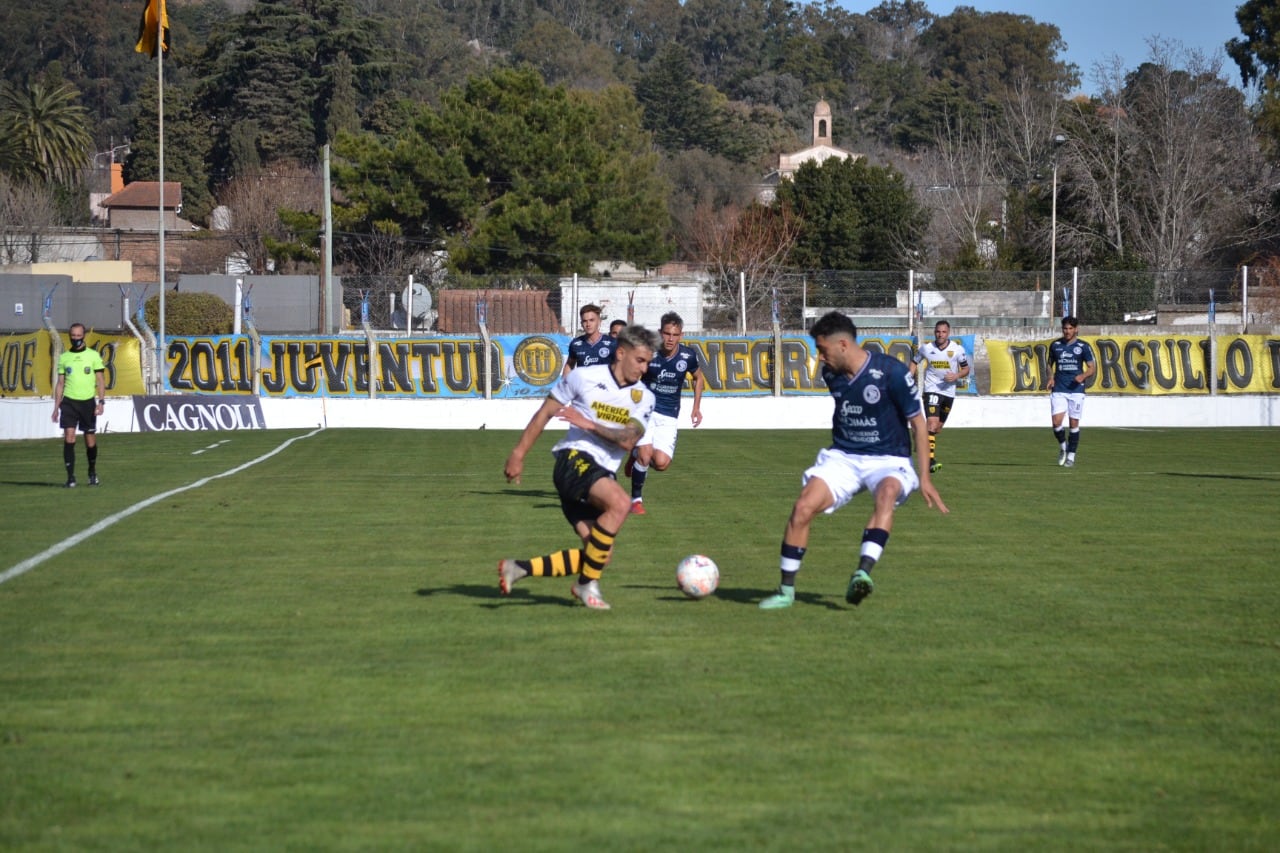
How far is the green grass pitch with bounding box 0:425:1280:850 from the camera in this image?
5180mm

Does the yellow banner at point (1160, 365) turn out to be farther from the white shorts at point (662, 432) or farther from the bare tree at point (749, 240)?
the white shorts at point (662, 432)

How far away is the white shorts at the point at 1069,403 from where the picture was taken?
2258cm

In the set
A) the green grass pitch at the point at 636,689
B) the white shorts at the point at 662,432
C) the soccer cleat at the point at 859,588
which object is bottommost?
the green grass pitch at the point at 636,689

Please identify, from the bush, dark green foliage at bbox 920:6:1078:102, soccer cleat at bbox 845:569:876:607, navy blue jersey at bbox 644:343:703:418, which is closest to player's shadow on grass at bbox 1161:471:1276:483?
navy blue jersey at bbox 644:343:703:418

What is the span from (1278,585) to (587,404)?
5052mm

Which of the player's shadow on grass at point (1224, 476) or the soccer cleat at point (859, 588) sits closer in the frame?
the soccer cleat at point (859, 588)

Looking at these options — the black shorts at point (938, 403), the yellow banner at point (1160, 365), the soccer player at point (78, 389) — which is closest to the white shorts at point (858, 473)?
the soccer player at point (78, 389)

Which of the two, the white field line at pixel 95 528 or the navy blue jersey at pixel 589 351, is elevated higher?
the navy blue jersey at pixel 589 351

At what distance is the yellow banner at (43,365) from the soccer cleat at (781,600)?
26531mm

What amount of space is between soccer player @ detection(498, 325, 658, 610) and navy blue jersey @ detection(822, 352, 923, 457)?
1289 mm

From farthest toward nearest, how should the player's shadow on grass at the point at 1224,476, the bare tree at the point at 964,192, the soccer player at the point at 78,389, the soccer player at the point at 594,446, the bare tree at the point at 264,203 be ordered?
the bare tree at the point at 964,192 < the bare tree at the point at 264,203 < the player's shadow on grass at the point at 1224,476 < the soccer player at the point at 78,389 < the soccer player at the point at 594,446

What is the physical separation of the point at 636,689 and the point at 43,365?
1145 inches

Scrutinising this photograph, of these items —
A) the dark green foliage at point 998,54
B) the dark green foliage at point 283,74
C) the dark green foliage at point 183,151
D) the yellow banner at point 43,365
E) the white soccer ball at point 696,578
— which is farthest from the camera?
the dark green foliage at point 998,54

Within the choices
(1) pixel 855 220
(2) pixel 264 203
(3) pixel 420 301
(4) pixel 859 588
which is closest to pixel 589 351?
(4) pixel 859 588
